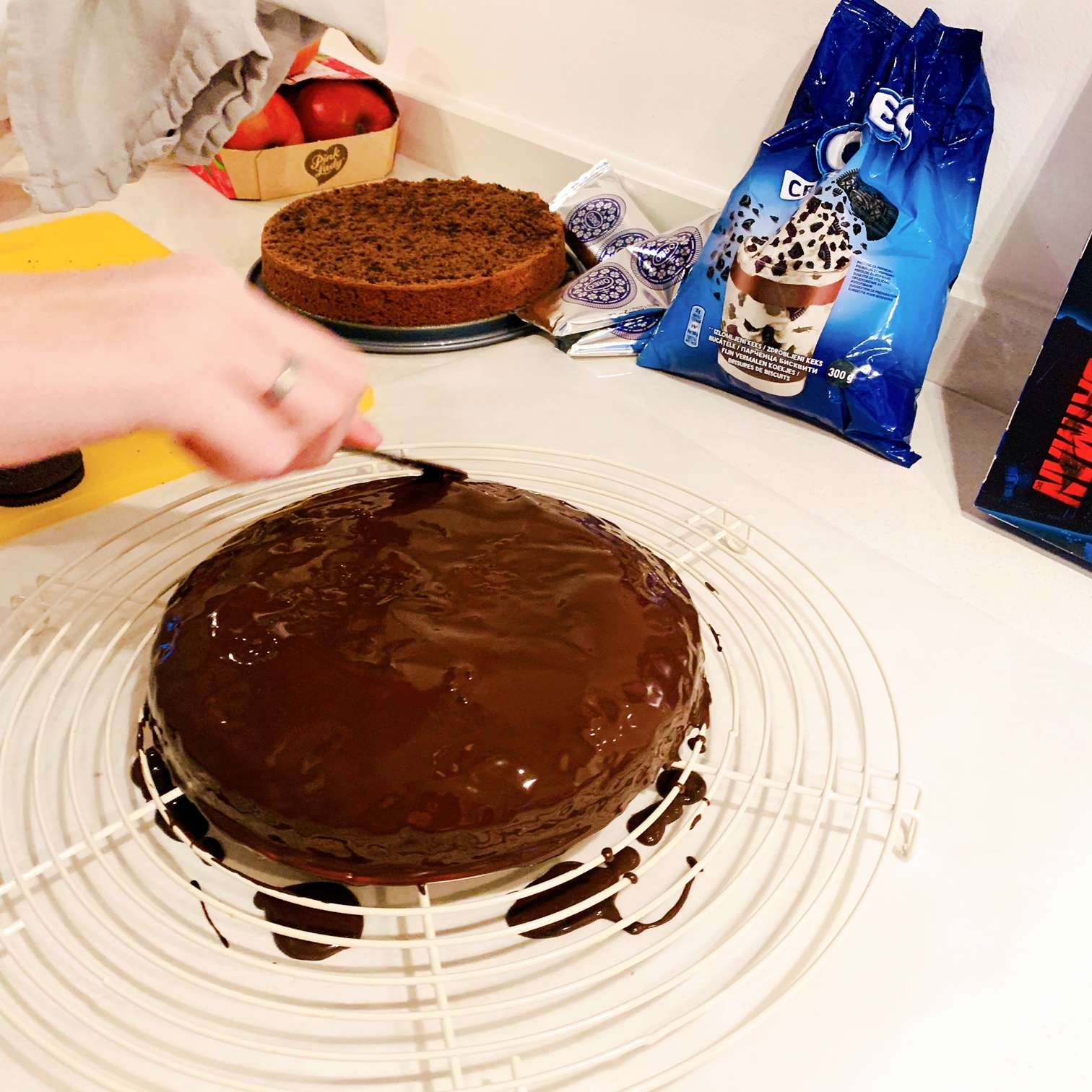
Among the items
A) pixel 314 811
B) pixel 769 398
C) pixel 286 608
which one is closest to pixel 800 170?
pixel 769 398

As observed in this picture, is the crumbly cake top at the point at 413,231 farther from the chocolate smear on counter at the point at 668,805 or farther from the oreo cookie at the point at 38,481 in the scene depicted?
A: the chocolate smear on counter at the point at 668,805

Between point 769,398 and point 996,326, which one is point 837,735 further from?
point 996,326

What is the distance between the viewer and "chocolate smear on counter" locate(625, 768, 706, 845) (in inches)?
28.4

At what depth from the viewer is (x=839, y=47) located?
43.7 inches

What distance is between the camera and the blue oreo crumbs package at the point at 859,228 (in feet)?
3.53

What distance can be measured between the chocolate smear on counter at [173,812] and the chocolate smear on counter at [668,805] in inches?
12.5

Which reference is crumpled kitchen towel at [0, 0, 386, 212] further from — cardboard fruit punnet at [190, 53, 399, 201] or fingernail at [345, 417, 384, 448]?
fingernail at [345, 417, 384, 448]

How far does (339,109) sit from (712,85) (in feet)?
2.49

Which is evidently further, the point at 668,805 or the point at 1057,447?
the point at 1057,447

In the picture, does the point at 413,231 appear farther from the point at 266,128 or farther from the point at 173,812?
the point at 173,812

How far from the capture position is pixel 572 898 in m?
0.67

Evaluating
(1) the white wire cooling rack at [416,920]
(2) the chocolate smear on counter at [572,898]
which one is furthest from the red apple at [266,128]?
(2) the chocolate smear on counter at [572,898]

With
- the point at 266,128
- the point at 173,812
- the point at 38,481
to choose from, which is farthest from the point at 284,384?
the point at 266,128

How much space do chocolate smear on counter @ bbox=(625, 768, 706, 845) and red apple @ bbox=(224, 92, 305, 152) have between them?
1444 mm
